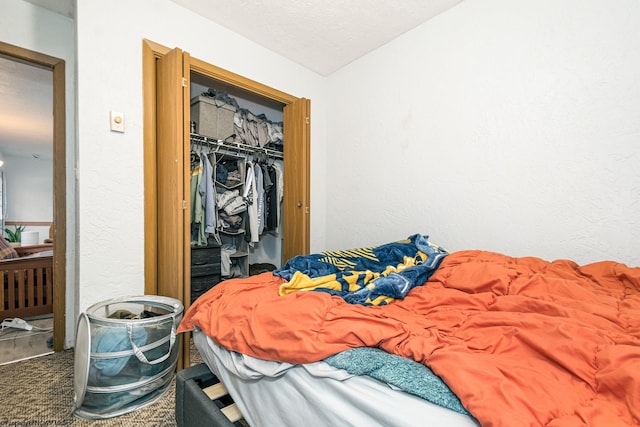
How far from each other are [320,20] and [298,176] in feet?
3.97

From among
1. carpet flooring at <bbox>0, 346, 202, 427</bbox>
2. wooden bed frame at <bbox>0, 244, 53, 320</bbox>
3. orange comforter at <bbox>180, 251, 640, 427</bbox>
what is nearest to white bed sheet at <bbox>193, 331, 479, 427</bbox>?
orange comforter at <bbox>180, 251, 640, 427</bbox>

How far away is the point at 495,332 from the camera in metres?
0.78

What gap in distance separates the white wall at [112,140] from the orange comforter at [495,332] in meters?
0.82

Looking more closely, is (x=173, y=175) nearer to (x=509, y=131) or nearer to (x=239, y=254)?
(x=239, y=254)

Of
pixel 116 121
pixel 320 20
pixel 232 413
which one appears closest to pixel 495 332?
pixel 232 413

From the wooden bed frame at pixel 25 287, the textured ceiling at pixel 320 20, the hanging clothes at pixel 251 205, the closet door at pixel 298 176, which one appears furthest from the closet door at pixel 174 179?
the wooden bed frame at pixel 25 287

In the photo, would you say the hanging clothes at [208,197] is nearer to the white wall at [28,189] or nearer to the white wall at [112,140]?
the white wall at [112,140]

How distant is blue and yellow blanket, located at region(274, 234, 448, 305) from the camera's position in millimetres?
1106

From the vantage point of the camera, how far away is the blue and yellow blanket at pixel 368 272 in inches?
43.6

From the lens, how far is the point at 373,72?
2457 millimetres

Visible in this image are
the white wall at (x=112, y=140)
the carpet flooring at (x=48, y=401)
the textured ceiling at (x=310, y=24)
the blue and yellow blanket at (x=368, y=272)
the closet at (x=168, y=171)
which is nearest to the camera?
the blue and yellow blanket at (x=368, y=272)

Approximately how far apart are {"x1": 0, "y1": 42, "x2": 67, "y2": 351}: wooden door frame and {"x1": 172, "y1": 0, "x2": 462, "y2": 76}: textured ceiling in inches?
38.8

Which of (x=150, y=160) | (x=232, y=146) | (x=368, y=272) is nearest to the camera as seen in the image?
(x=368, y=272)

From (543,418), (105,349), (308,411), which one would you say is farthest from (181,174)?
(543,418)
